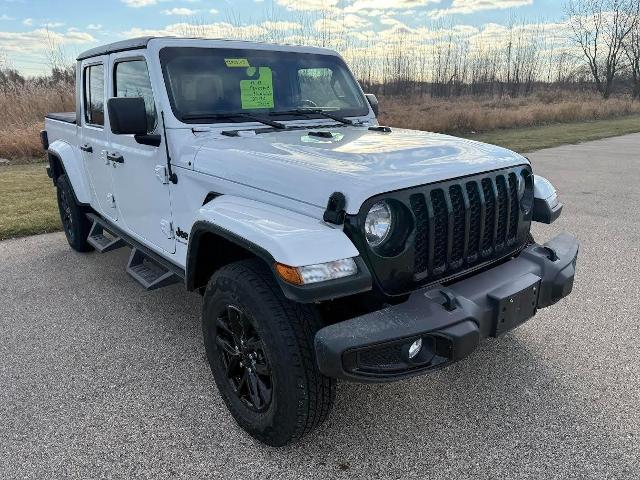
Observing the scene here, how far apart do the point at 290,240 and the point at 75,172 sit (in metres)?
3.51

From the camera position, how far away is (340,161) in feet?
8.06

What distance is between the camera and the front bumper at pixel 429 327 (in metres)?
1.98

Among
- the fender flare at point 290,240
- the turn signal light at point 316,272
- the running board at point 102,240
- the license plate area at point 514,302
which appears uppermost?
the fender flare at point 290,240

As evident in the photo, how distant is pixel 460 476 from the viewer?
2240 millimetres

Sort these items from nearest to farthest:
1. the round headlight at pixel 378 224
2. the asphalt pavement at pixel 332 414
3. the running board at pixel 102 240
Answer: the round headlight at pixel 378 224 < the asphalt pavement at pixel 332 414 < the running board at pixel 102 240

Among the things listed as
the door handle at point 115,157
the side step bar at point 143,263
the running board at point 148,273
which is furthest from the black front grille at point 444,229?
the door handle at point 115,157

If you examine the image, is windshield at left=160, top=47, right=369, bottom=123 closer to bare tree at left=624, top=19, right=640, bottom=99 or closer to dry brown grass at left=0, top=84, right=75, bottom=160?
dry brown grass at left=0, top=84, right=75, bottom=160

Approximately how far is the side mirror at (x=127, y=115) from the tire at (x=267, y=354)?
1.11 meters

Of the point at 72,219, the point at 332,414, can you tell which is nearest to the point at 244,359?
the point at 332,414

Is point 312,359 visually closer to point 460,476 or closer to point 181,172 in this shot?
point 460,476

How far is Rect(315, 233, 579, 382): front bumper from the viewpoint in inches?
77.9

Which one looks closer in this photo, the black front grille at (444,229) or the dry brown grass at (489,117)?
the black front grille at (444,229)

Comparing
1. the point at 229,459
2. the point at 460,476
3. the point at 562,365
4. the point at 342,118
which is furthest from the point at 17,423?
the point at 562,365

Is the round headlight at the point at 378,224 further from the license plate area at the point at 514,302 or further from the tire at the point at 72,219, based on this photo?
the tire at the point at 72,219
